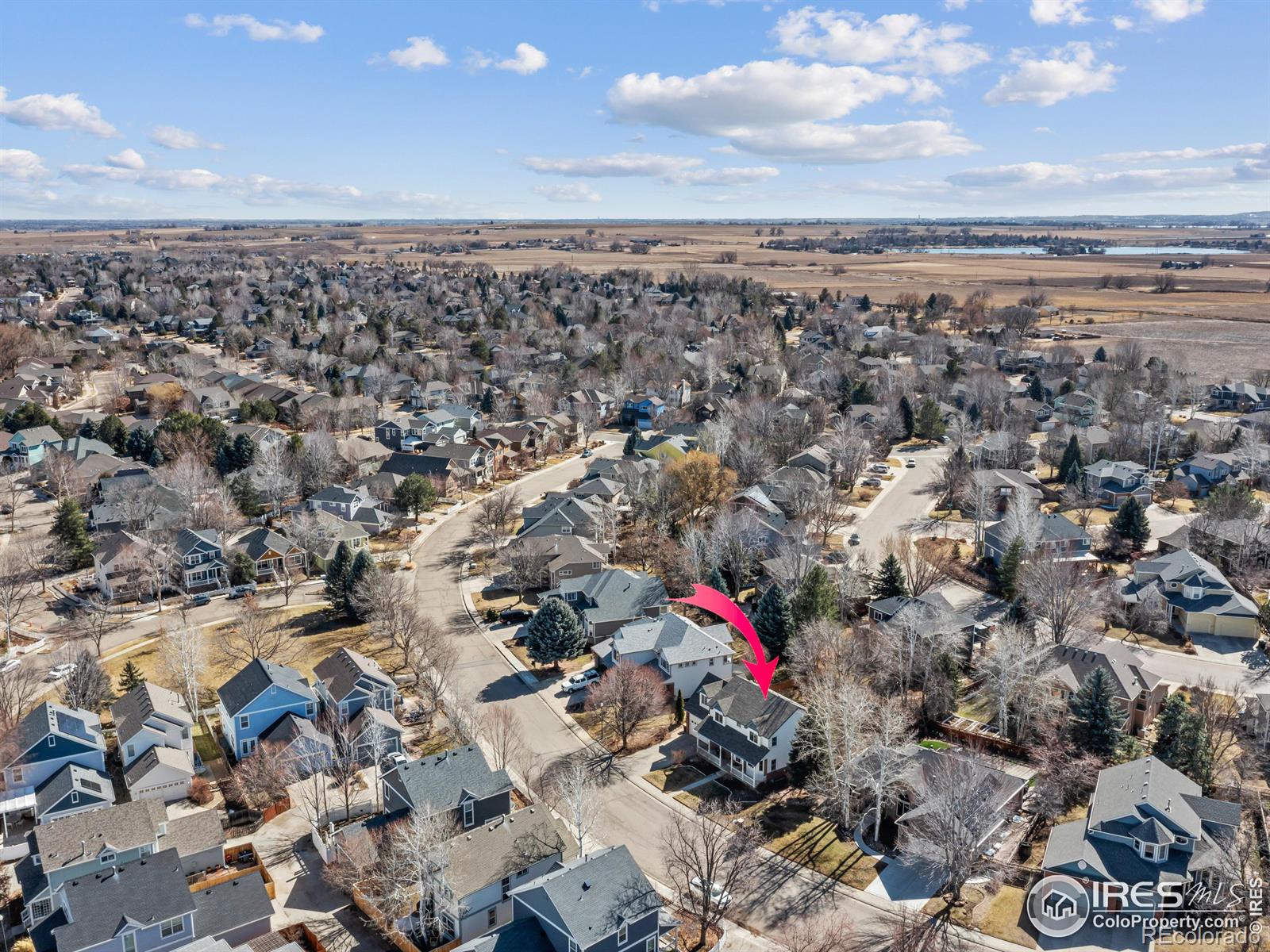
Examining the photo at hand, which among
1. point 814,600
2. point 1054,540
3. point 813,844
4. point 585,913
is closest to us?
point 585,913

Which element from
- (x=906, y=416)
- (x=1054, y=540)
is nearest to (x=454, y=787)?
(x=1054, y=540)

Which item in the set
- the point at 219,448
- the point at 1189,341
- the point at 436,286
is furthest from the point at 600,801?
the point at 436,286

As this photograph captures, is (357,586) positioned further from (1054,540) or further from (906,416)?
(906,416)

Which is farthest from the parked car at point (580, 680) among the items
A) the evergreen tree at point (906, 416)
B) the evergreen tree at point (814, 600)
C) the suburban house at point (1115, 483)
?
the evergreen tree at point (906, 416)

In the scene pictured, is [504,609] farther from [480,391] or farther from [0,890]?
[480,391]

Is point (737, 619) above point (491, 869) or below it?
below

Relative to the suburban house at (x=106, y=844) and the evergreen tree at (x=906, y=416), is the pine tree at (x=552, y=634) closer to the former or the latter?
the suburban house at (x=106, y=844)

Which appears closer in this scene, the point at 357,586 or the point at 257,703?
the point at 257,703
